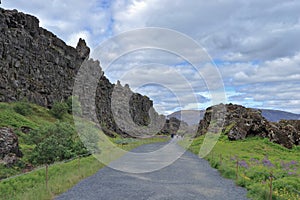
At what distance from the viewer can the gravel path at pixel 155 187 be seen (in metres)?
14.5

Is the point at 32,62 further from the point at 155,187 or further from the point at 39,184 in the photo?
the point at 155,187

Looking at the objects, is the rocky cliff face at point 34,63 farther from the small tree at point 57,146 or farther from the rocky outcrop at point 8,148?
the rocky outcrop at point 8,148

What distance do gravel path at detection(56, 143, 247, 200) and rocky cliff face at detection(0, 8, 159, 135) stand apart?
189 feet

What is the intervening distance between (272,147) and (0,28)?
6773 centimetres

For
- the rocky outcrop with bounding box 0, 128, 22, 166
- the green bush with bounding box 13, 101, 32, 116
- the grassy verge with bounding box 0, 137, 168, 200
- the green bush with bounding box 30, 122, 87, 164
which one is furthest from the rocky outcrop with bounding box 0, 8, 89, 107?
the grassy verge with bounding box 0, 137, 168, 200

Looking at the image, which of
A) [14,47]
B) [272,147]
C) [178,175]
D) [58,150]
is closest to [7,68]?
[14,47]

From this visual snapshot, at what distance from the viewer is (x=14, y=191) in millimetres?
15930

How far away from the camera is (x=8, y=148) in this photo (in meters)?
27.5

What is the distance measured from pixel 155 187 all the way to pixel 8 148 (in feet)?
53.4

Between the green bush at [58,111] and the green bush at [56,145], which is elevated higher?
the green bush at [58,111]

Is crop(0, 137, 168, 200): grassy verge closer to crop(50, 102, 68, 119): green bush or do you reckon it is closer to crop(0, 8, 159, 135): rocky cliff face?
crop(0, 8, 159, 135): rocky cliff face

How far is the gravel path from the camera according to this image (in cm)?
1448

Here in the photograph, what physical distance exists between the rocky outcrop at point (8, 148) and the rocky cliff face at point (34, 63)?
4410 centimetres

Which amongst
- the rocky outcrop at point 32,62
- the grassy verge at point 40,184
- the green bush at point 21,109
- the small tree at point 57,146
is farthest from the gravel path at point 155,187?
the rocky outcrop at point 32,62
